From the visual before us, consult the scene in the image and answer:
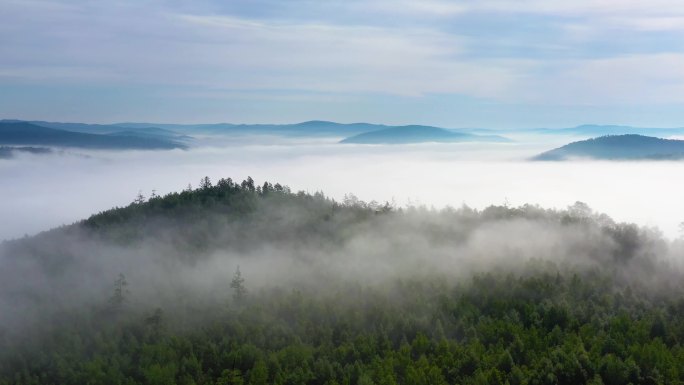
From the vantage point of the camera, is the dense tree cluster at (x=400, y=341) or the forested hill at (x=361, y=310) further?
the forested hill at (x=361, y=310)

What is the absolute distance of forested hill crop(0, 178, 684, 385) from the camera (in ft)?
306

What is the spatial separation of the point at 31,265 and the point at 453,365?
510 feet

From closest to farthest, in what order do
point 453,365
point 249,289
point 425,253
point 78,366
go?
1. point 453,365
2. point 78,366
3. point 249,289
4. point 425,253

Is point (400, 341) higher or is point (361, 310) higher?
point (361, 310)

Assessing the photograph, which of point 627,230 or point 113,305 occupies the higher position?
point 627,230

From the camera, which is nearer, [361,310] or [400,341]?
[400,341]

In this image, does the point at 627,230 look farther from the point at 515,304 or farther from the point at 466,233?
the point at 515,304

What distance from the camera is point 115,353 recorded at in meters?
106

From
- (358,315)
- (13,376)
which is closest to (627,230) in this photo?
(358,315)

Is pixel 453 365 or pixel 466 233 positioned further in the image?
pixel 466 233

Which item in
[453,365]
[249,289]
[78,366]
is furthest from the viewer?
[249,289]

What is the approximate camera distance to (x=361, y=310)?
126688mm

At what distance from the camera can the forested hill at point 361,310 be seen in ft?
306

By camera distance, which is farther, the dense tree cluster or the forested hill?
the forested hill
